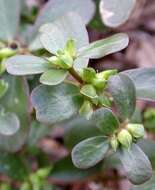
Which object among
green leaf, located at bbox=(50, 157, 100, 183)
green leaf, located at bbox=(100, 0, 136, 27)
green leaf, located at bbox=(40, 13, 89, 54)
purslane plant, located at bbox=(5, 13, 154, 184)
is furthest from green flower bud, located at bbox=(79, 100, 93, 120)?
green leaf, located at bbox=(50, 157, 100, 183)

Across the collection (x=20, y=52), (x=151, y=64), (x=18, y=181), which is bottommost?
(x=151, y=64)

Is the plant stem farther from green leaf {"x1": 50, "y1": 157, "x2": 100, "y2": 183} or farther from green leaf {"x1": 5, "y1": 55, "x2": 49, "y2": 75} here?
green leaf {"x1": 50, "y1": 157, "x2": 100, "y2": 183}

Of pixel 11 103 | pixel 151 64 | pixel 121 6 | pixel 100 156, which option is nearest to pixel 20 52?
pixel 11 103

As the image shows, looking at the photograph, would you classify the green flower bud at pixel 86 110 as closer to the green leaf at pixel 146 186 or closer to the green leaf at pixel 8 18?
the green leaf at pixel 146 186

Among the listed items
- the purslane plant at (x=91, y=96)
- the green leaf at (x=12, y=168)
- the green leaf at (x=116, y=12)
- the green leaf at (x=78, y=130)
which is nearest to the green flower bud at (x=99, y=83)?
the purslane plant at (x=91, y=96)

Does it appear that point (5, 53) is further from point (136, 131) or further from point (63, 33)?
point (136, 131)

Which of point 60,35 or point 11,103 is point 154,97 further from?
point 11,103

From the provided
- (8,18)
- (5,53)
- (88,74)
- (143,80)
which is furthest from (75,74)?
(8,18)
